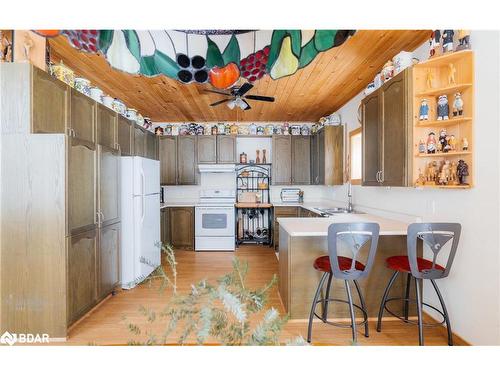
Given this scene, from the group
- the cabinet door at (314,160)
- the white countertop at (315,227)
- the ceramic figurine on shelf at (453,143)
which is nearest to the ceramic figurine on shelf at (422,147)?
the ceramic figurine on shelf at (453,143)

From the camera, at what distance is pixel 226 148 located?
5359mm

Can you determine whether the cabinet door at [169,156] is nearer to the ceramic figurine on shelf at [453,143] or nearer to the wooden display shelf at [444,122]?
the wooden display shelf at [444,122]

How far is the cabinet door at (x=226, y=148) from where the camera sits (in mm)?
5348

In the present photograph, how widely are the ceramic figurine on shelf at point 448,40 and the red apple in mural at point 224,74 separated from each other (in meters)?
1.56

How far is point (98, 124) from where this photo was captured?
2.81 m

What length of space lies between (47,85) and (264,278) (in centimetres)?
296

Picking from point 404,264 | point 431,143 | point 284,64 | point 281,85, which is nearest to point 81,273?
point 284,64

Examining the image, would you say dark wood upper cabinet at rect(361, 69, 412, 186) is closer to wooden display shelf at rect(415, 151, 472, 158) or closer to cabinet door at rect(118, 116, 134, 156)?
wooden display shelf at rect(415, 151, 472, 158)

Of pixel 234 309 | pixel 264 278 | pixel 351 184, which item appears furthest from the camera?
pixel 351 184

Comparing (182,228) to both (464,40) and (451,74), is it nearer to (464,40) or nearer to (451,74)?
(451,74)

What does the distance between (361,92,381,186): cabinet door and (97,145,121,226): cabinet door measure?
2684mm
